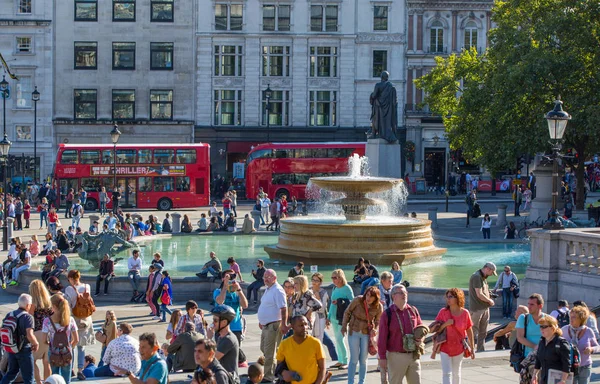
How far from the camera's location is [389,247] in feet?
96.8

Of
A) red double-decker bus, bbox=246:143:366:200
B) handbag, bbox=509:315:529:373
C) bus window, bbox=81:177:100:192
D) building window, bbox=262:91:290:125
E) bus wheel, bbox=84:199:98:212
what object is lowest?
bus wheel, bbox=84:199:98:212

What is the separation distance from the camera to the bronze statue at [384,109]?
37219 mm

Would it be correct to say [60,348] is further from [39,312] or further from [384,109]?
[384,109]

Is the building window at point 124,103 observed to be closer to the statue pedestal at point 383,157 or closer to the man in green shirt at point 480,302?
the statue pedestal at point 383,157

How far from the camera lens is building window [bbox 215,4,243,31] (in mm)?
67000

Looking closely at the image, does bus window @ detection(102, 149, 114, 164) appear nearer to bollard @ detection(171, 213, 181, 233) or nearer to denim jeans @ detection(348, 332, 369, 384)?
bollard @ detection(171, 213, 181, 233)


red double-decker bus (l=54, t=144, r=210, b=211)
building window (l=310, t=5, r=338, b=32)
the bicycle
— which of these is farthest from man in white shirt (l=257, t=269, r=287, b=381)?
building window (l=310, t=5, r=338, b=32)

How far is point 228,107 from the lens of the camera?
67.4 metres

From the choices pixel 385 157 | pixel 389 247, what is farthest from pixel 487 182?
pixel 389 247

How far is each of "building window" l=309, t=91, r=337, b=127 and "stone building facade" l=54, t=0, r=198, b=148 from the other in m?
7.52

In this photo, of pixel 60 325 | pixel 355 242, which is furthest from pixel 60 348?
pixel 355 242

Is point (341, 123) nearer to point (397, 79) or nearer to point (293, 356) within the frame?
point (397, 79)

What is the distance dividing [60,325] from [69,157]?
41.5m

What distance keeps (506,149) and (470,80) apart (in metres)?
5.39
